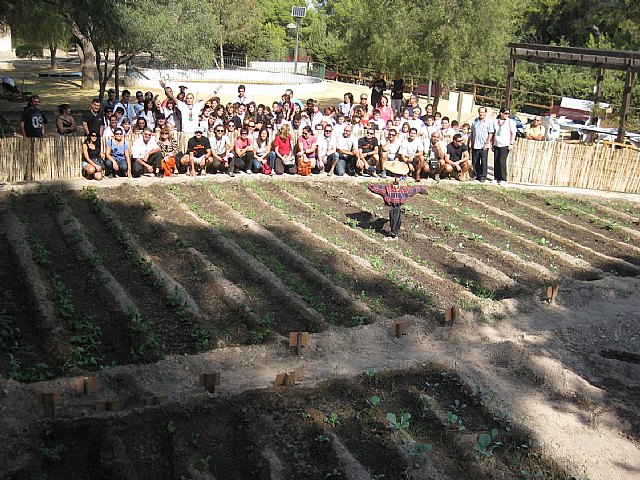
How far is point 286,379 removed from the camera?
6875 millimetres

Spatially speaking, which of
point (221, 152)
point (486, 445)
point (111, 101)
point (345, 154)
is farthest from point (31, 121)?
point (486, 445)

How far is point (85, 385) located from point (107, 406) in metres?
0.45

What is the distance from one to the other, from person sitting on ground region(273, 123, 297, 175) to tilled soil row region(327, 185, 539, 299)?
69.2 inches

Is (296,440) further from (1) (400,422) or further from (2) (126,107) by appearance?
(2) (126,107)

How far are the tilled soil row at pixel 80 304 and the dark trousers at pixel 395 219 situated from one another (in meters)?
4.45

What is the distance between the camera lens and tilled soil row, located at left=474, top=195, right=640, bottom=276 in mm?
11016

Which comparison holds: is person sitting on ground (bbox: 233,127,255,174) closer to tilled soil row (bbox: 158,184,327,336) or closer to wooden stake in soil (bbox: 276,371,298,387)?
tilled soil row (bbox: 158,184,327,336)

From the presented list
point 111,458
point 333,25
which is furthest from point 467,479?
point 333,25

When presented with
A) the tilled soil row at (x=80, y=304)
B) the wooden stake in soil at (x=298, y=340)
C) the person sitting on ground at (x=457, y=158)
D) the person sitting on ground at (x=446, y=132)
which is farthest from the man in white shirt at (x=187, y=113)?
the wooden stake in soil at (x=298, y=340)

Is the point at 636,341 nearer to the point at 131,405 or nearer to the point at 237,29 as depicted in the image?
the point at 131,405

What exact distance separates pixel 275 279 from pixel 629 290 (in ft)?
15.0

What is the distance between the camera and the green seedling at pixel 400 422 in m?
6.32

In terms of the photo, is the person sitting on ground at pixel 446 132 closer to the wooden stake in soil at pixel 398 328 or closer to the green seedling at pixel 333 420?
the wooden stake in soil at pixel 398 328

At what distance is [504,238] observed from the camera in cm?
1206
